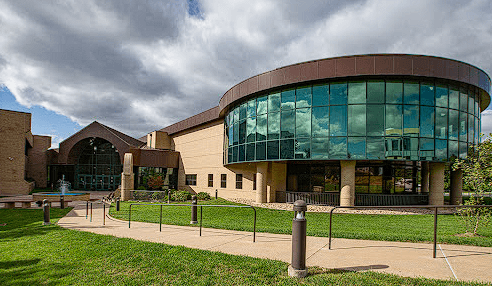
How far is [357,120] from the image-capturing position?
17.8m

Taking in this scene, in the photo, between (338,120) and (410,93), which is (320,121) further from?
(410,93)

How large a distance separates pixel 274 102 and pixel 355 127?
19.8ft

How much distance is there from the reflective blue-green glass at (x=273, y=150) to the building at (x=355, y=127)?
0.07 m

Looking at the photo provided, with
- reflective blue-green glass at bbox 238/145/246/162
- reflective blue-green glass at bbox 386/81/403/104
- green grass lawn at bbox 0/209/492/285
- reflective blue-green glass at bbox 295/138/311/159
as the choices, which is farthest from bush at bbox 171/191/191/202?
reflective blue-green glass at bbox 386/81/403/104

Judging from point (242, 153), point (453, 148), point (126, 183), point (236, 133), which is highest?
point (236, 133)

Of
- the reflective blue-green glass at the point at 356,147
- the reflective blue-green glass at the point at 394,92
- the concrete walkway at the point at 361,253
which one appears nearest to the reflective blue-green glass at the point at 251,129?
the reflective blue-green glass at the point at 356,147

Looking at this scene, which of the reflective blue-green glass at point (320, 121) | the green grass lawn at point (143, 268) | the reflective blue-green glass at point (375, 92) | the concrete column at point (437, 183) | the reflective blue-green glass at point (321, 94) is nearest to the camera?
the green grass lawn at point (143, 268)

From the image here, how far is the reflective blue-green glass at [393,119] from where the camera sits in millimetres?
17500

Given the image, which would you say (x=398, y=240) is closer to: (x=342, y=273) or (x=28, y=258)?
(x=342, y=273)

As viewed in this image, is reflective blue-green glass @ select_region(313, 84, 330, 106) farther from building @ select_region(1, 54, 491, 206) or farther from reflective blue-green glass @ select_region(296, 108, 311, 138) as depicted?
reflective blue-green glass @ select_region(296, 108, 311, 138)

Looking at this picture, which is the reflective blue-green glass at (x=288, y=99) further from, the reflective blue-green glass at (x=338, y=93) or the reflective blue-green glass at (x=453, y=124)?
the reflective blue-green glass at (x=453, y=124)

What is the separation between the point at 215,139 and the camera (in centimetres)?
3048

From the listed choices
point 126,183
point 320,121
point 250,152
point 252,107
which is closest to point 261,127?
point 252,107

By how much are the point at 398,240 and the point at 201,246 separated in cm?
543
